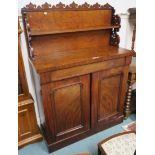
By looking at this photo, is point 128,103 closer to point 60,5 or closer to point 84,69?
point 84,69

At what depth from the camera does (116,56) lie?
149cm

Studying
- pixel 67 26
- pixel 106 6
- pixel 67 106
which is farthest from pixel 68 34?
pixel 67 106

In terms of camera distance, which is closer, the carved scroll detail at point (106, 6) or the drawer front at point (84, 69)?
the drawer front at point (84, 69)

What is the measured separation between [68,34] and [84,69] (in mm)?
477

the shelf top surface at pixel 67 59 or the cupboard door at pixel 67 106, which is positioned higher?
the shelf top surface at pixel 67 59

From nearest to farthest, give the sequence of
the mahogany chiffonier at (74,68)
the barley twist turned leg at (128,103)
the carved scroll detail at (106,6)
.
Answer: the mahogany chiffonier at (74,68) < the carved scroll detail at (106,6) < the barley twist turned leg at (128,103)

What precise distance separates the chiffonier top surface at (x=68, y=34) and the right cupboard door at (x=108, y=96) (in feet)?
0.66

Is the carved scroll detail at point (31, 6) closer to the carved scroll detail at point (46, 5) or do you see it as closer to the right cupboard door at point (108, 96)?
the carved scroll detail at point (46, 5)

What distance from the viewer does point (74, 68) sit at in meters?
1.34

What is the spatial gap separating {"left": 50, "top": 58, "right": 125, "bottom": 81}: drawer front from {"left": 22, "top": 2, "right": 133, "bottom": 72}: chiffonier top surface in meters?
0.05

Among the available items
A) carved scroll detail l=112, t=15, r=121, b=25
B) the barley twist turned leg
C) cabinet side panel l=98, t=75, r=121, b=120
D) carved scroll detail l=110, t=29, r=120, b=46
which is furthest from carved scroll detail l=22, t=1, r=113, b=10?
the barley twist turned leg

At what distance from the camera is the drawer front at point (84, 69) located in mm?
1291

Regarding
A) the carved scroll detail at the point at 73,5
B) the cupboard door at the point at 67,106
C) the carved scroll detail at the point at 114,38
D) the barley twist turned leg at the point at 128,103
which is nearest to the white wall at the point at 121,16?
the carved scroll detail at the point at 73,5
